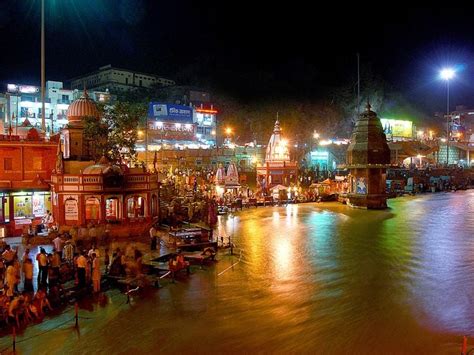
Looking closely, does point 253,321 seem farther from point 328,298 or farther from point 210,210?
point 210,210

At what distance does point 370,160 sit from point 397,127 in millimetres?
60487

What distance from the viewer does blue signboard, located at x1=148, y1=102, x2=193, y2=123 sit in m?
75.6

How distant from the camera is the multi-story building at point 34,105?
213 ft

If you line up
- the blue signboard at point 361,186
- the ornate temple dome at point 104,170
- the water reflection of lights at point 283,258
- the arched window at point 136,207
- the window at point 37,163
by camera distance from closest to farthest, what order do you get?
the water reflection of lights at point 283,258 < the ornate temple dome at point 104,170 < the arched window at point 136,207 < the window at point 37,163 < the blue signboard at point 361,186

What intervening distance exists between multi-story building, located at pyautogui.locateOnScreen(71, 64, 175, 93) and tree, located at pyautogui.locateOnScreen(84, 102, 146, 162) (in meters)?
58.3

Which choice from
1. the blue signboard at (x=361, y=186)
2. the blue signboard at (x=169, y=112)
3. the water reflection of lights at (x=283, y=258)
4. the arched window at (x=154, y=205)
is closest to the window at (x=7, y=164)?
the arched window at (x=154, y=205)

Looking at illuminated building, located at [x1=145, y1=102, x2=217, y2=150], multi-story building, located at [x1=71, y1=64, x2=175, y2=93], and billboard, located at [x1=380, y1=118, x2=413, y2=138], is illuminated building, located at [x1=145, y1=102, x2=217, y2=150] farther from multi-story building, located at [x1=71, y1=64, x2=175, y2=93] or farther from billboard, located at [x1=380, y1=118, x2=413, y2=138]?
billboard, located at [x1=380, y1=118, x2=413, y2=138]

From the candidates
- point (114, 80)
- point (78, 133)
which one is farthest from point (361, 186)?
point (114, 80)

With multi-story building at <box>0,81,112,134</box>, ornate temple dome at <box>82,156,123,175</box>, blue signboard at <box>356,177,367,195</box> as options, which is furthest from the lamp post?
ornate temple dome at <box>82,156,123,175</box>

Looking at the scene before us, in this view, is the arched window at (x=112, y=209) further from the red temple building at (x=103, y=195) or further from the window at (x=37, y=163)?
the window at (x=37, y=163)

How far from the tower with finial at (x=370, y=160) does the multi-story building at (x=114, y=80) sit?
59277 millimetres

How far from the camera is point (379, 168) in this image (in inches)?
1668

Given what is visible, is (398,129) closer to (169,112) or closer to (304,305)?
(169,112)

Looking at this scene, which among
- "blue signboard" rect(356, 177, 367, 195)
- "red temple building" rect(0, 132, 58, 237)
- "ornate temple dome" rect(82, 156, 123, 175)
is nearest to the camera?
"ornate temple dome" rect(82, 156, 123, 175)
